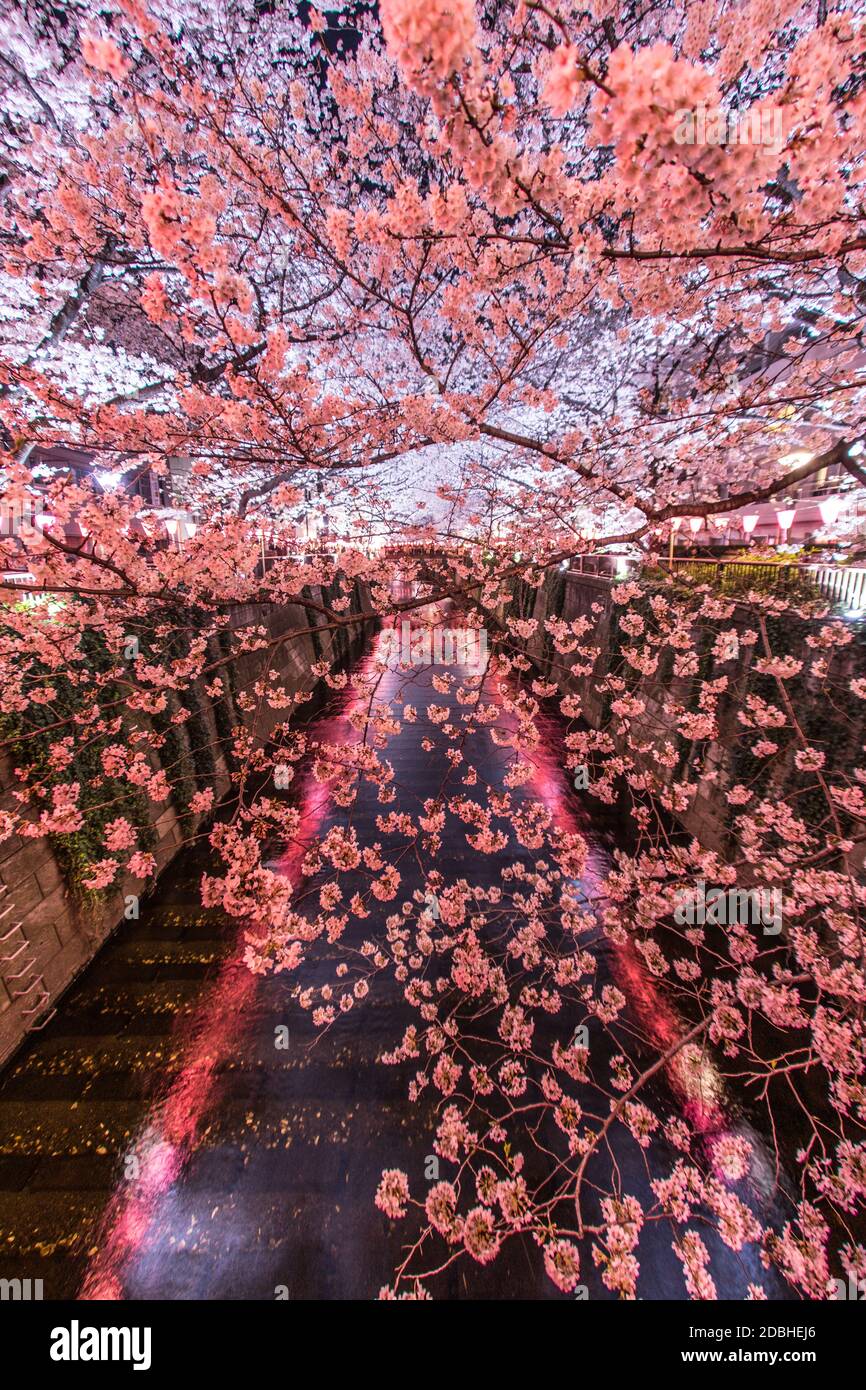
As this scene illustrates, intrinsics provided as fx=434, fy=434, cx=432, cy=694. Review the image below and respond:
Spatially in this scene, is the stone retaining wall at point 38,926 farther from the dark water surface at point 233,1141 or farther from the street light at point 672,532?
the street light at point 672,532

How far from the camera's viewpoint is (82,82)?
285 inches

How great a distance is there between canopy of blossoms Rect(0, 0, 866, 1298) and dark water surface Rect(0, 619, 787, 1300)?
0.83ft

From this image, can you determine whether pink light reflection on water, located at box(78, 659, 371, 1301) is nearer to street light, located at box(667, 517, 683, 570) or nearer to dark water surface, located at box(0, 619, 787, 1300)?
dark water surface, located at box(0, 619, 787, 1300)

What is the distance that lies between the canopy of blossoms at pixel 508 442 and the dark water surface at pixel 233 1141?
0.83 feet

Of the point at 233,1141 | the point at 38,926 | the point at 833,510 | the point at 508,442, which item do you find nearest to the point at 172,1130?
the point at 233,1141

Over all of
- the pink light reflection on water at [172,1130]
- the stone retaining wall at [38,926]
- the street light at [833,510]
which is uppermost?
the street light at [833,510]

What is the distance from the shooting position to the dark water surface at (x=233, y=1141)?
4.61m

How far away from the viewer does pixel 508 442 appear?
725cm

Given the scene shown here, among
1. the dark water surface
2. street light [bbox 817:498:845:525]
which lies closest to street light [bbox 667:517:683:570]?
the dark water surface

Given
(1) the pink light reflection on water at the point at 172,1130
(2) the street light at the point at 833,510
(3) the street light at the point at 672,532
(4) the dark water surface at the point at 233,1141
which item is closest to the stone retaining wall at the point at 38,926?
(4) the dark water surface at the point at 233,1141

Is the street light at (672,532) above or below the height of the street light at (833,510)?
below
